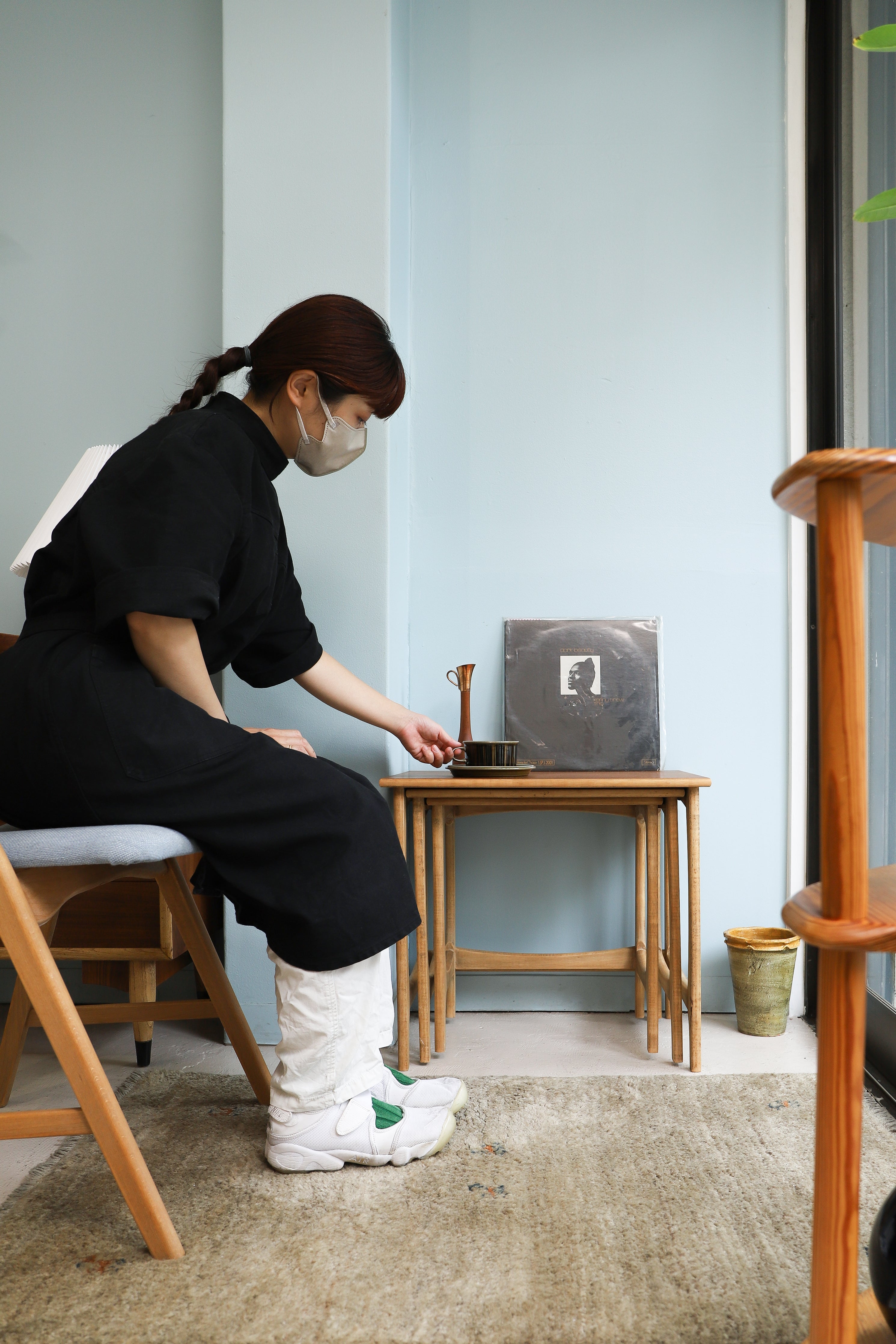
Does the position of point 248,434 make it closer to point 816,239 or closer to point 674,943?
point 674,943

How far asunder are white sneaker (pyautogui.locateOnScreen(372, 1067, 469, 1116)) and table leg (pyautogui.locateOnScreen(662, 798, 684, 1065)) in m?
0.44

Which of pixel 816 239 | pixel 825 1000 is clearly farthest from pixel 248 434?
pixel 816 239

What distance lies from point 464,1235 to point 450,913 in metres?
0.95

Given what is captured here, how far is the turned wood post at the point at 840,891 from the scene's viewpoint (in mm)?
566

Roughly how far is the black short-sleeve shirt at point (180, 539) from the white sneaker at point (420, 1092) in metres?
0.68

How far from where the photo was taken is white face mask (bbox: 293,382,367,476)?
53.7 inches

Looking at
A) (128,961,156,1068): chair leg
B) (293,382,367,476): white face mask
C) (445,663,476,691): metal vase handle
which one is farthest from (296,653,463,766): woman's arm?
(128,961,156,1068): chair leg

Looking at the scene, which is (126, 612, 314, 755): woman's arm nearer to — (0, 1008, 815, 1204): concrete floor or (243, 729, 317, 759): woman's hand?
(243, 729, 317, 759): woman's hand

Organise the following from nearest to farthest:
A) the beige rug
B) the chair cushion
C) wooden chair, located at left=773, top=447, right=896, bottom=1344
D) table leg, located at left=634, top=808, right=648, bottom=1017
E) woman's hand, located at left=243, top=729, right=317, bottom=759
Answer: wooden chair, located at left=773, top=447, right=896, bottom=1344, the beige rug, the chair cushion, woman's hand, located at left=243, top=729, right=317, bottom=759, table leg, located at left=634, top=808, right=648, bottom=1017

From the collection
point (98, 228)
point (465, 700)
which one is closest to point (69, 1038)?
point (465, 700)

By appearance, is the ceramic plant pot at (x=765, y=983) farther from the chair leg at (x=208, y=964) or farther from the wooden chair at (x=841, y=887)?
the wooden chair at (x=841, y=887)

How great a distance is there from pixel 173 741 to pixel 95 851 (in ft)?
0.54

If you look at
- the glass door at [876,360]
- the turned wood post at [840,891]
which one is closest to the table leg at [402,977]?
the glass door at [876,360]

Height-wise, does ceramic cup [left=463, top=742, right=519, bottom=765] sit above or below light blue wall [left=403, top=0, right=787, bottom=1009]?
below
